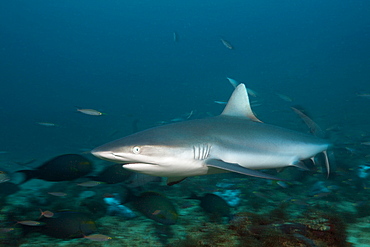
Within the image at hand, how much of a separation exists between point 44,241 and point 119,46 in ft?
545

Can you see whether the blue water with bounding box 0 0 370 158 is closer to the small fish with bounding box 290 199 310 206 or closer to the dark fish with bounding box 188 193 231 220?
the small fish with bounding box 290 199 310 206

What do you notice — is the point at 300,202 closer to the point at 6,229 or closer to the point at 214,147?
the point at 214,147

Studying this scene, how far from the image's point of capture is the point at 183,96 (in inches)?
4542

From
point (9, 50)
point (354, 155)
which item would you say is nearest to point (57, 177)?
point (354, 155)

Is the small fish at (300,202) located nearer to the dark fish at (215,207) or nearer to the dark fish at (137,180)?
the dark fish at (215,207)

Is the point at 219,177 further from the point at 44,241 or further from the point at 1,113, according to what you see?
the point at 1,113

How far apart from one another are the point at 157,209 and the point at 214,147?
103 centimetres

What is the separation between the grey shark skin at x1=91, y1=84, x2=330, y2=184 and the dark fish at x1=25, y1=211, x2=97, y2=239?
68 cm

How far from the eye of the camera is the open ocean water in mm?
2635

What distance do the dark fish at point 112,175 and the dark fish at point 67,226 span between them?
1.66m

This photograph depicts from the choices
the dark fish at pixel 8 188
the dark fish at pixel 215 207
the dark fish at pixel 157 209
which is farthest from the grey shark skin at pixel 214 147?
the dark fish at pixel 8 188

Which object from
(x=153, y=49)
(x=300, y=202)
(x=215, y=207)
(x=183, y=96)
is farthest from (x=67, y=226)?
(x=153, y=49)

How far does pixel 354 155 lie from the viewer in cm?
719

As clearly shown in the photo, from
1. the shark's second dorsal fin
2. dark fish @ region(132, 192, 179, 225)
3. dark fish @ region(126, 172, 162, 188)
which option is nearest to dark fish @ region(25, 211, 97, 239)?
dark fish @ region(132, 192, 179, 225)
